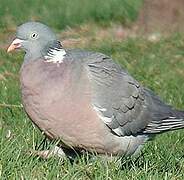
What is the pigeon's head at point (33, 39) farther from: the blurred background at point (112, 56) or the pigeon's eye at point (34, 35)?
the blurred background at point (112, 56)

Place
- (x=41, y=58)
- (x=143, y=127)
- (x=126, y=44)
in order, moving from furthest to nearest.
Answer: (x=126, y=44), (x=143, y=127), (x=41, y=58)

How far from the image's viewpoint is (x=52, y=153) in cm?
651

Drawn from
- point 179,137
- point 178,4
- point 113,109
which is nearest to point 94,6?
point 178,4

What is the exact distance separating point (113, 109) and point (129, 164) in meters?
0.43

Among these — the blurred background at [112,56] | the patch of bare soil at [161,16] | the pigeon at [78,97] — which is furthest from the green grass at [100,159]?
the patch of bare soil at [161,16]

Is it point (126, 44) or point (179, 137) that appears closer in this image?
point (179, 137)

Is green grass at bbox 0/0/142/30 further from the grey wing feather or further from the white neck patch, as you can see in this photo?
the white neck patch

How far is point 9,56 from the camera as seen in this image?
37.4ft

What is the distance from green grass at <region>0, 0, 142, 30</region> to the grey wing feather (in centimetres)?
660

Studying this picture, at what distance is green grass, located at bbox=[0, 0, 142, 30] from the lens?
13.8m

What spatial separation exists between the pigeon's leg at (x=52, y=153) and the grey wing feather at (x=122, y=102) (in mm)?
399

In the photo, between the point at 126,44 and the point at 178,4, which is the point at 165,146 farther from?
the point at 178,4

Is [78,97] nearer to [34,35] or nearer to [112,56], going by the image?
[34,35]

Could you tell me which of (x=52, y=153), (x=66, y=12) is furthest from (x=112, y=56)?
(x=52, y=153)
